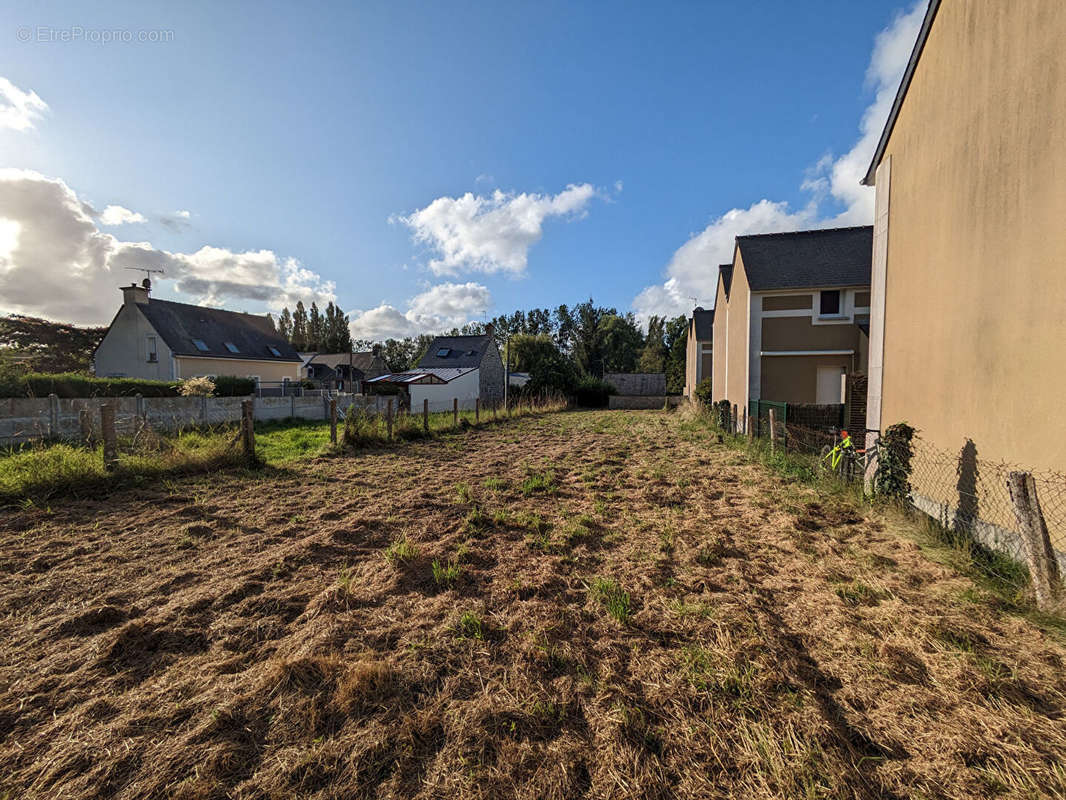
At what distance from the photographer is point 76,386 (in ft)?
49.0

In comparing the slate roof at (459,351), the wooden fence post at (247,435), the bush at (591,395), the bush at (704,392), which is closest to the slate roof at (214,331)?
the slate roof at (459,351)

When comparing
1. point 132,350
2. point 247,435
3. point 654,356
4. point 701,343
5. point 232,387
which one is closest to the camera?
point 247,435

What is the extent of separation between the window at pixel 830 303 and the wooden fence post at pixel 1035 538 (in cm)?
1236

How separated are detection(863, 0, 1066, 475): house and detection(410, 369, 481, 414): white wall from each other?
1988cm

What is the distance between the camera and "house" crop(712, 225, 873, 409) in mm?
13180

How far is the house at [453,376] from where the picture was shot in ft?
81.1

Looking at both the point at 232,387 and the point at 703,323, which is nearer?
the point at 232,387

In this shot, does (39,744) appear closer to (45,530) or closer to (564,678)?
(564,678)

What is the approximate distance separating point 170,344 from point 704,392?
1193 inches

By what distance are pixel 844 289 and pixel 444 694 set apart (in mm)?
15876

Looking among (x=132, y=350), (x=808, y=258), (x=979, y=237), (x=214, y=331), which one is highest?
(x=808, y=258)

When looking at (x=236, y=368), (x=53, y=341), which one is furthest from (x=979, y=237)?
(x=53, y=341)

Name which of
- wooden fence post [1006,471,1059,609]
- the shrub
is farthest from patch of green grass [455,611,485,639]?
the shrub

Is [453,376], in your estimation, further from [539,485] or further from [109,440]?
[539,485]
